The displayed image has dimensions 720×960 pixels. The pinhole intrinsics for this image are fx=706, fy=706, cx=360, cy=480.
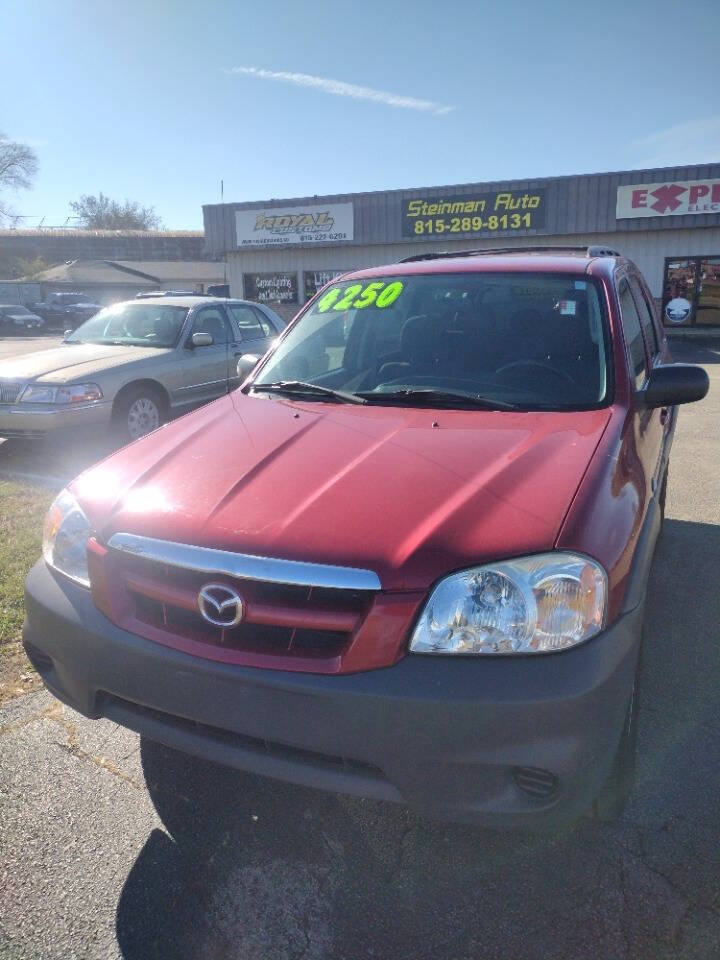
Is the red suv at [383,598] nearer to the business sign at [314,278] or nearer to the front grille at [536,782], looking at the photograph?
the front grille at [536,782]

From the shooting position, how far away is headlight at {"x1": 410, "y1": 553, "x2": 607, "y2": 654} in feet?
5.79

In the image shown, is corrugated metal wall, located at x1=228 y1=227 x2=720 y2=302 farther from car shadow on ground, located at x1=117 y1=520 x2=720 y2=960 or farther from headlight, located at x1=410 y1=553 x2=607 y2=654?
headlight, located at x1=410 y1=553 x2=607 y2=654

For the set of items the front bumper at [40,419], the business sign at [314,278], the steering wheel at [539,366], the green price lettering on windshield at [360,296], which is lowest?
the front bumper at [40,419]

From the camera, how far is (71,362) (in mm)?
7004

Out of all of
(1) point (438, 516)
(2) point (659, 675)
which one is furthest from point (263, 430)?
(2) point (659, 675)

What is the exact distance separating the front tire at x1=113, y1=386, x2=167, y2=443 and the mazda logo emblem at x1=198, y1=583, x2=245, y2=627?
5355mm

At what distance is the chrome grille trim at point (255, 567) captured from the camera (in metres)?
1.77

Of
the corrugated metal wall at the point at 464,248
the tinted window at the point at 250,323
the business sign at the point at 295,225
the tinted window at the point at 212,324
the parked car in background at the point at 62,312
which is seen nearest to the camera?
the tinted window at the point at 212,324

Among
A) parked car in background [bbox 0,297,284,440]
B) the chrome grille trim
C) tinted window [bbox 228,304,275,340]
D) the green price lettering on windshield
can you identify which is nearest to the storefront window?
tinted window [bbox 228,304,275,340]

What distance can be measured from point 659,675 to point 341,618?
201 cm

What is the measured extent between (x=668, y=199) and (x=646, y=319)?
1909cm

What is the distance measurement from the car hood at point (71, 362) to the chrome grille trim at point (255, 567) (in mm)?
5165

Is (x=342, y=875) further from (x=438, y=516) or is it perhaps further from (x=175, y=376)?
(x=175, y=376)

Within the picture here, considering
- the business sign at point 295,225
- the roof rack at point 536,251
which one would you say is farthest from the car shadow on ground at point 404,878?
the business sign at point 295,225
